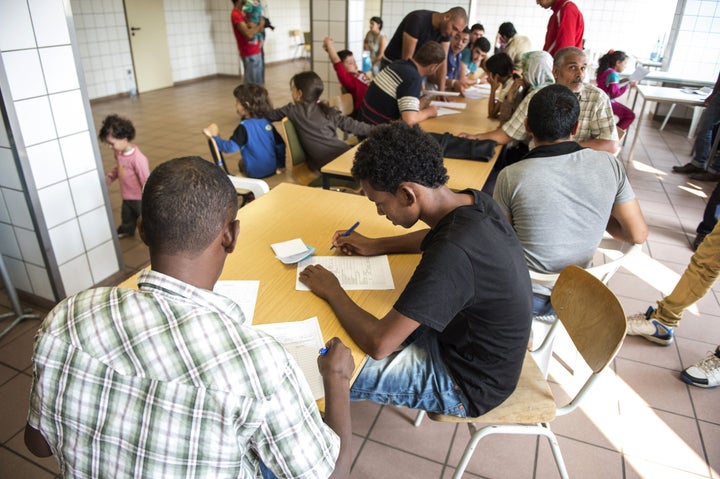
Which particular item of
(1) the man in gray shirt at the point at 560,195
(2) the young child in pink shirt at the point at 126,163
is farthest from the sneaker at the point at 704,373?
(2) the young child in pink shirt at the point at 126,163

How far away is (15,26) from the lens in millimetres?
2004

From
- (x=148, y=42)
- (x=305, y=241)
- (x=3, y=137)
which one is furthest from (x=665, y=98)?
(x=148, y=42)

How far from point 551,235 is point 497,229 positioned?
0.71 metres

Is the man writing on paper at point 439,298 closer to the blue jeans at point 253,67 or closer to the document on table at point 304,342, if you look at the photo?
the document on table at point 304,342

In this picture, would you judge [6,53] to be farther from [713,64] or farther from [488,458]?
[713,64]

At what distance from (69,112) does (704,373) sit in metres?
3.23

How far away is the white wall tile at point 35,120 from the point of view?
2.09 m

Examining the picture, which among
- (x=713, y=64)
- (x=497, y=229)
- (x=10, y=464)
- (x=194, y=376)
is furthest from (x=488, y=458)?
(x=713, y=64)

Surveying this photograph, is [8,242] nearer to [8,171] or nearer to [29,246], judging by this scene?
[29,246]

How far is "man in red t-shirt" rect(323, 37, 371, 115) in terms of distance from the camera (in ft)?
13.9

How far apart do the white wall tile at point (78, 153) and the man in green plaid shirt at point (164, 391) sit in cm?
187

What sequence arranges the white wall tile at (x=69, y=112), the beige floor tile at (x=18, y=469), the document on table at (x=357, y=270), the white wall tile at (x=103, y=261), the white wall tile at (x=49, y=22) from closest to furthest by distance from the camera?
the document on table at (x=357, y=270)
the beige floor tile at (x=18, y=469)
the white wall tile at (x=49, y=22)
the white wall tile at (x=69, y=112)
the white wall tile at (x=103, y=261)

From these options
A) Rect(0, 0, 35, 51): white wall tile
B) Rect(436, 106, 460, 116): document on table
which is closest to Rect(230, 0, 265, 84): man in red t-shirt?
Rect(436, 106, 460, 116): document on table

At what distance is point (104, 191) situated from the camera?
8.36 feet
